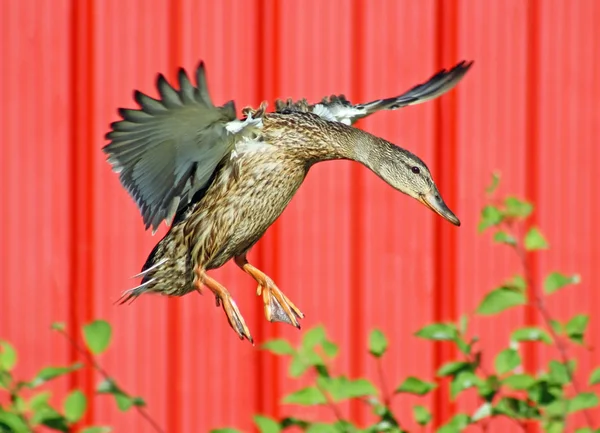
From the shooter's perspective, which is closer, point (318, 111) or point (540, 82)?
point (318, 111)

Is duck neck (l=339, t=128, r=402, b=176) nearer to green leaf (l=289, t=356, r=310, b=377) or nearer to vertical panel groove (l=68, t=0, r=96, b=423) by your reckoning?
green leaf (l=289, t=356, r=310, b=377)

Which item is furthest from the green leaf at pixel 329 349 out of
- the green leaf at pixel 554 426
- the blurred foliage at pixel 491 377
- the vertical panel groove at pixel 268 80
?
the vertical panel groove at pixel 268 80

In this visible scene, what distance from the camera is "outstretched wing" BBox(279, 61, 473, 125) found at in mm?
1227

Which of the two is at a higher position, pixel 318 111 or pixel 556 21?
pixel 556 21

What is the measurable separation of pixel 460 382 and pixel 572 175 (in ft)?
5.01

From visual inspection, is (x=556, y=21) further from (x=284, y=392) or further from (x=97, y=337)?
(x=97, y=337)

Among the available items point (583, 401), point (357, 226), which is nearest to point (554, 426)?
point (583, 401)

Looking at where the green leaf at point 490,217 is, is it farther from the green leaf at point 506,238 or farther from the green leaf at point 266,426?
the green leaf at point 266,426

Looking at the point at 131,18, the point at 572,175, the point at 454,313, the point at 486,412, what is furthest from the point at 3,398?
the point at 486,412

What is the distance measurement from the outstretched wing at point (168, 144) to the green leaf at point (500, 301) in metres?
0.31

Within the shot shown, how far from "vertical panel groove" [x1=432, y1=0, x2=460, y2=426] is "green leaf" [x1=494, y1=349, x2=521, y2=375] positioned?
4.45 ft

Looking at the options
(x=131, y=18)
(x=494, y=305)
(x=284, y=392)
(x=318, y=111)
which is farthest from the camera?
(x=284, y=392)

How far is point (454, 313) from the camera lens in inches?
101

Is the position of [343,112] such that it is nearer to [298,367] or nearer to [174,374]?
[298,367]
